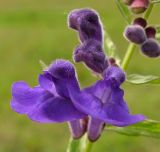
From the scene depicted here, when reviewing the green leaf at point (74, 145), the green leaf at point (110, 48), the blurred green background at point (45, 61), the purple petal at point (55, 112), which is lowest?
the blurred green background at point (45, 61)

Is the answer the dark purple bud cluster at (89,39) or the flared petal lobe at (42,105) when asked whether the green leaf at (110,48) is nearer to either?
the dark purple bud cluster at (89,39)

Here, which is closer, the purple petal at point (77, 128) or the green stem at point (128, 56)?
the purple petal at point (77, 128)

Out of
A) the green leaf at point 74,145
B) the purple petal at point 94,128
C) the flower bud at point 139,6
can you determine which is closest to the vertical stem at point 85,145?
the green leaf at point 74,145

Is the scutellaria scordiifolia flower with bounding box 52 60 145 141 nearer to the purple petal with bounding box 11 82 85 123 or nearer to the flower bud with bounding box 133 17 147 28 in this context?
the purple petal with bounding box 11 82 85 123

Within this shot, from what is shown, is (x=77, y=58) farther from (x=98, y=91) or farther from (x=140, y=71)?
(x=140, y=71)

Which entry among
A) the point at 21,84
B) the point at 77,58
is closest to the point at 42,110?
the point at 21,84

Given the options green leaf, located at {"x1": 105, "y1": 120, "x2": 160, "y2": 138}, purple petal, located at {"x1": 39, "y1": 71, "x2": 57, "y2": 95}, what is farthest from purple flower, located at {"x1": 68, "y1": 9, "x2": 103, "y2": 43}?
green leaf, located at {"x1": 105, "y1": 120, "x2": 160, "y2": 138}
